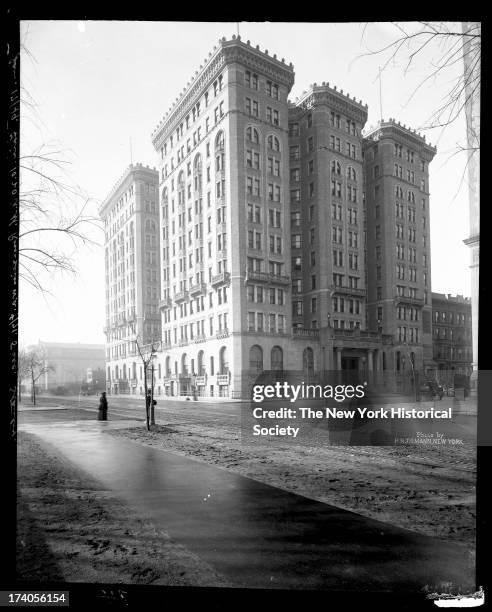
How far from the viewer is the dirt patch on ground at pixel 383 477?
535cm

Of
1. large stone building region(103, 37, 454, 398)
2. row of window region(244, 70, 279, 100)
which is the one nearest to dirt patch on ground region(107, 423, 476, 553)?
large stone building region(103, 37, 454, 398)

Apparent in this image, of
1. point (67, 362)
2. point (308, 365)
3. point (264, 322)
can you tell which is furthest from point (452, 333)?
point (67, 362)

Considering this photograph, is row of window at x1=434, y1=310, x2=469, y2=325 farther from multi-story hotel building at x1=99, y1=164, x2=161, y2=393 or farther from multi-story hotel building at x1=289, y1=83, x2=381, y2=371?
multi-story hotel building at x1=99, y1=164, x2=161, y2=393

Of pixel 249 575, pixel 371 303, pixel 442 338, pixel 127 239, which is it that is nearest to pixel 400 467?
pixel 442 338

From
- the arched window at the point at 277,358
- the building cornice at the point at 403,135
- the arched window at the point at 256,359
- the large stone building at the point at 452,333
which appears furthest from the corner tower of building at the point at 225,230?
the large stone building at the point at 452,333

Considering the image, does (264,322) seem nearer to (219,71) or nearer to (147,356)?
(147,356)

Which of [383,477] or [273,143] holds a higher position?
[273,143]

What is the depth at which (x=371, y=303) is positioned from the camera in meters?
8.13

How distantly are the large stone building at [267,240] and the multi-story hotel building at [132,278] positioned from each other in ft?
0.16

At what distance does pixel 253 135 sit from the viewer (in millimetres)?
7551

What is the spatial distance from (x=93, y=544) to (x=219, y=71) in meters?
6.69

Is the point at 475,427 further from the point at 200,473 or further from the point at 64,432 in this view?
the point at 64,432

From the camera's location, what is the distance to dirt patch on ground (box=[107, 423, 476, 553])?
5.35 m

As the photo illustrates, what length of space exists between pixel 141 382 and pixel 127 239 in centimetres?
282
